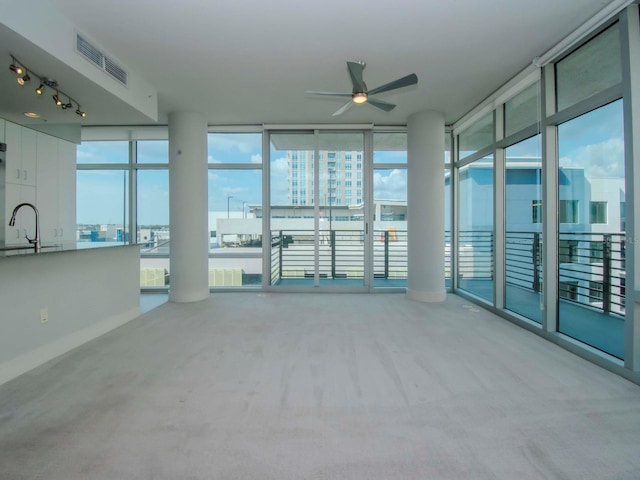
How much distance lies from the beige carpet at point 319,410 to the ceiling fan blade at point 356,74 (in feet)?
8.37

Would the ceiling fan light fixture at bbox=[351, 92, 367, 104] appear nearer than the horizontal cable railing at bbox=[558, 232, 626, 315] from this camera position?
No

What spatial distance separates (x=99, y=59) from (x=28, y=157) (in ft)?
6.34

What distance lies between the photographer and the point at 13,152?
11.6 feet

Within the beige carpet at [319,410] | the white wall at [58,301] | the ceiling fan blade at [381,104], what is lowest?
the beige carpet at [319,410]

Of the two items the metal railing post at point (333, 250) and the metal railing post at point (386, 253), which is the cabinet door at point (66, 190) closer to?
the metal railing post at point (333, 250)

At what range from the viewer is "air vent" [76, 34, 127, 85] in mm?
2645

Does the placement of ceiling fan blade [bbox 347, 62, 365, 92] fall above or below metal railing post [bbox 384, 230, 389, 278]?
above

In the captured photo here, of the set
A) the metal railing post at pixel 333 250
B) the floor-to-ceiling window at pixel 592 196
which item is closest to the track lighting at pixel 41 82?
the metal railing post at pixel 333 250

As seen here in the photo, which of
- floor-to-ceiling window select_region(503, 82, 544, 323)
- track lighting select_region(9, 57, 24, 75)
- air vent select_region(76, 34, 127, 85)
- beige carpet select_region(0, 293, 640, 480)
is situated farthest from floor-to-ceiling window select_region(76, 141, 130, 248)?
floor-to-ceiling window select_region(503, 82, 544, 323)

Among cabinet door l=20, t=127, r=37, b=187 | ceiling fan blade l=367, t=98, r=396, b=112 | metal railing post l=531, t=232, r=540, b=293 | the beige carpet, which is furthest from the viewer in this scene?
cabinet door l=20, t=127, r=37, b=187

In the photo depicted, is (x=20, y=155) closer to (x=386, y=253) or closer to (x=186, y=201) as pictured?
(x=186, y=201)

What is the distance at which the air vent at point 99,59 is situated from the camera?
2.64 meters

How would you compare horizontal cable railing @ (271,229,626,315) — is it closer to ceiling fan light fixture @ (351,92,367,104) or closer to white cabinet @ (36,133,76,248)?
ceiling fan light fixture @ (351,92,367,104)

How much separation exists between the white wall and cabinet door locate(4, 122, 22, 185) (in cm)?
162
